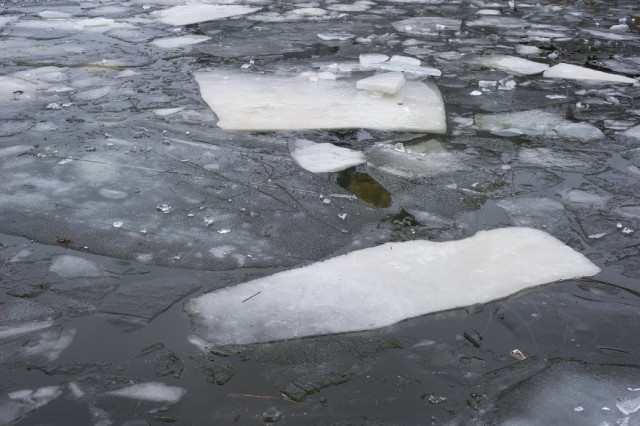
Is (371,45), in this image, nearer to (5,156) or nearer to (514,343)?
(5,156)

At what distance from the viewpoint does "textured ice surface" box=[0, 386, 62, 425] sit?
197 centimetres

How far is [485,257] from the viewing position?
9.17 ft

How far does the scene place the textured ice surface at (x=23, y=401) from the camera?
6.47 ft

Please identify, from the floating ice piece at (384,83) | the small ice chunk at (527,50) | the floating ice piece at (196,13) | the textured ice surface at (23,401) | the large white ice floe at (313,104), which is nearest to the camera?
the textured ice surface at (23,401)

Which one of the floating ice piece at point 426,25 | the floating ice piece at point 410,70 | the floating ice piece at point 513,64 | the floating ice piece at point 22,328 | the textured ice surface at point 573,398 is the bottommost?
the textured ice surface at point 573,398

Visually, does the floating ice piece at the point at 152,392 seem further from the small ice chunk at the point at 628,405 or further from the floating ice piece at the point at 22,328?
the small ice chunk at the point at 628,405

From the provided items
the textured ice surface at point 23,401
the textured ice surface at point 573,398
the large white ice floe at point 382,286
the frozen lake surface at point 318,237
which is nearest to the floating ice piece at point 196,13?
the frozen lake surface at point 318,237

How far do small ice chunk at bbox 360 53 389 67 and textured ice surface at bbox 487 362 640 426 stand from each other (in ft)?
11.5

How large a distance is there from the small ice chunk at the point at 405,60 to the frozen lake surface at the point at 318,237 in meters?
0.06

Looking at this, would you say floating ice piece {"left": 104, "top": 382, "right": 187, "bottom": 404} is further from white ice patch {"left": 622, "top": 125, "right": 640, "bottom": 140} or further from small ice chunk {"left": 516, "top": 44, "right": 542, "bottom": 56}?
small ice chunk {"left": 516, "top": 44, "right": 542, "bottom": 56}

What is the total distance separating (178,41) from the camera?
5930 mm

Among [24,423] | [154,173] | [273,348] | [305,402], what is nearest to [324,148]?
[154,173]

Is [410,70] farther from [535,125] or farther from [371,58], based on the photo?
[535,125]

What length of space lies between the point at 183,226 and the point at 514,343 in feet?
5.05
